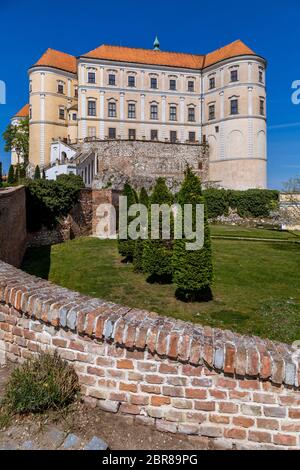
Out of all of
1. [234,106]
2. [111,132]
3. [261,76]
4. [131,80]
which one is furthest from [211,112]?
[111,132]

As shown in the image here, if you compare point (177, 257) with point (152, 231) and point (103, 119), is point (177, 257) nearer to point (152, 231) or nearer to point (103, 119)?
point (152, 231)

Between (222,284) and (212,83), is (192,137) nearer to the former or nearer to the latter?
(212,83)

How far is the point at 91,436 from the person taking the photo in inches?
120

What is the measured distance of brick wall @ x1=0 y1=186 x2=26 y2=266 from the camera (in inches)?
480

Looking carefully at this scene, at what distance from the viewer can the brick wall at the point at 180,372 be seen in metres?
2.96

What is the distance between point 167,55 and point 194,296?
51770 millimetres

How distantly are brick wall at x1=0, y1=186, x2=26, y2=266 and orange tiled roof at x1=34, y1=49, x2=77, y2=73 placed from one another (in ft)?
127

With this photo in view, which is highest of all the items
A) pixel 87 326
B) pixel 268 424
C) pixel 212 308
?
pixel 87 326

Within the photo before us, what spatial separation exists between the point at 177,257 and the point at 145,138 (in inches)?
1611

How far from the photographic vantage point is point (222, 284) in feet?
44.3

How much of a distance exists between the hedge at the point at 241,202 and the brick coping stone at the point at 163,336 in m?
38.5

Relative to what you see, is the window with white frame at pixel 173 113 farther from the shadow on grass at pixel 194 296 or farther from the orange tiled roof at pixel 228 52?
the shadow on grass at pixel 194 296
